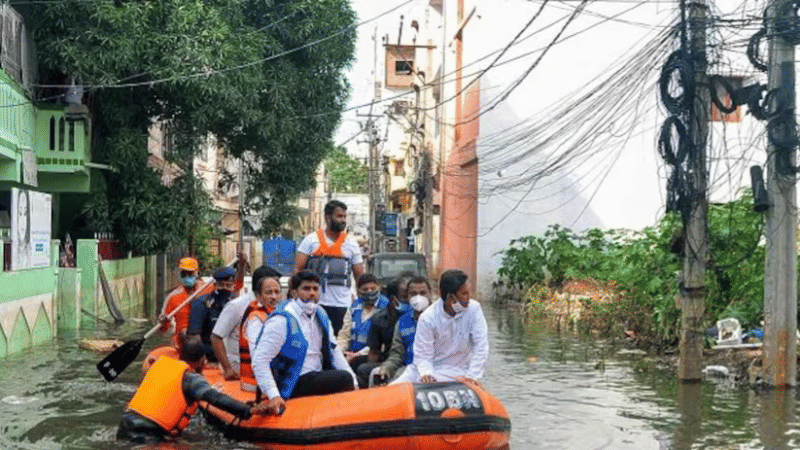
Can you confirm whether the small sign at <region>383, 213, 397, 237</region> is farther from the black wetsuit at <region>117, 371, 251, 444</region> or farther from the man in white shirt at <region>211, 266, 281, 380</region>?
the black wetsuit at <region>117, 371, 251, 444</region>

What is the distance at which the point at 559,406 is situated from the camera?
1204cm

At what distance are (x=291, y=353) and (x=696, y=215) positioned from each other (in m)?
5.90

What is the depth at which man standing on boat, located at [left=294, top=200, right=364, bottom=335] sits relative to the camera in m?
11.2

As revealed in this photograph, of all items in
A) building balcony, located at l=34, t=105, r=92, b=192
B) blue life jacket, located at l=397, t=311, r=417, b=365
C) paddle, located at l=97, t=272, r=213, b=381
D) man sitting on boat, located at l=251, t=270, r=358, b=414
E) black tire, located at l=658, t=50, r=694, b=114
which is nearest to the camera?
man sitting on boat, located at l=251, t=270, r=358, b=414

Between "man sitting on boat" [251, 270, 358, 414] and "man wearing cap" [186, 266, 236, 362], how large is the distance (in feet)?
7.75

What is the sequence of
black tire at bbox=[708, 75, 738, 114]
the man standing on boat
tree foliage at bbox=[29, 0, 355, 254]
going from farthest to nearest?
tree foliage at bbox=[29, 0, 355, 254] → black tire at bbox=[708, 75, 738, 114] → the man standing on boat

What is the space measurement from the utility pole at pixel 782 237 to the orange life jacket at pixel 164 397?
21.2 ft

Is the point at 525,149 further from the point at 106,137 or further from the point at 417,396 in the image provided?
the point at 417,396

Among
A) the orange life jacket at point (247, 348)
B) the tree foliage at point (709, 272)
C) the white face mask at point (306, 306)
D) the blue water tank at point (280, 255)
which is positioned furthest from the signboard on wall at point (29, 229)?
the blue water tank at point (280, 255)

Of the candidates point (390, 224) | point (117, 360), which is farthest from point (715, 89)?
point (390, 224)

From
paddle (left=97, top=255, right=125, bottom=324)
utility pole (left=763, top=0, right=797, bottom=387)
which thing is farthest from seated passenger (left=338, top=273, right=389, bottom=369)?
paddle (left=97, top=255, right=125, bottom=324)

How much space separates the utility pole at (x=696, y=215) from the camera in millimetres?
12367

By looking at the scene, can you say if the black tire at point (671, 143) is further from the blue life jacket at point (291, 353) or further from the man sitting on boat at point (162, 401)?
the man sitting on boat at point (162, 401)

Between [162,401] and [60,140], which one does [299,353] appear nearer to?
[162,401]
